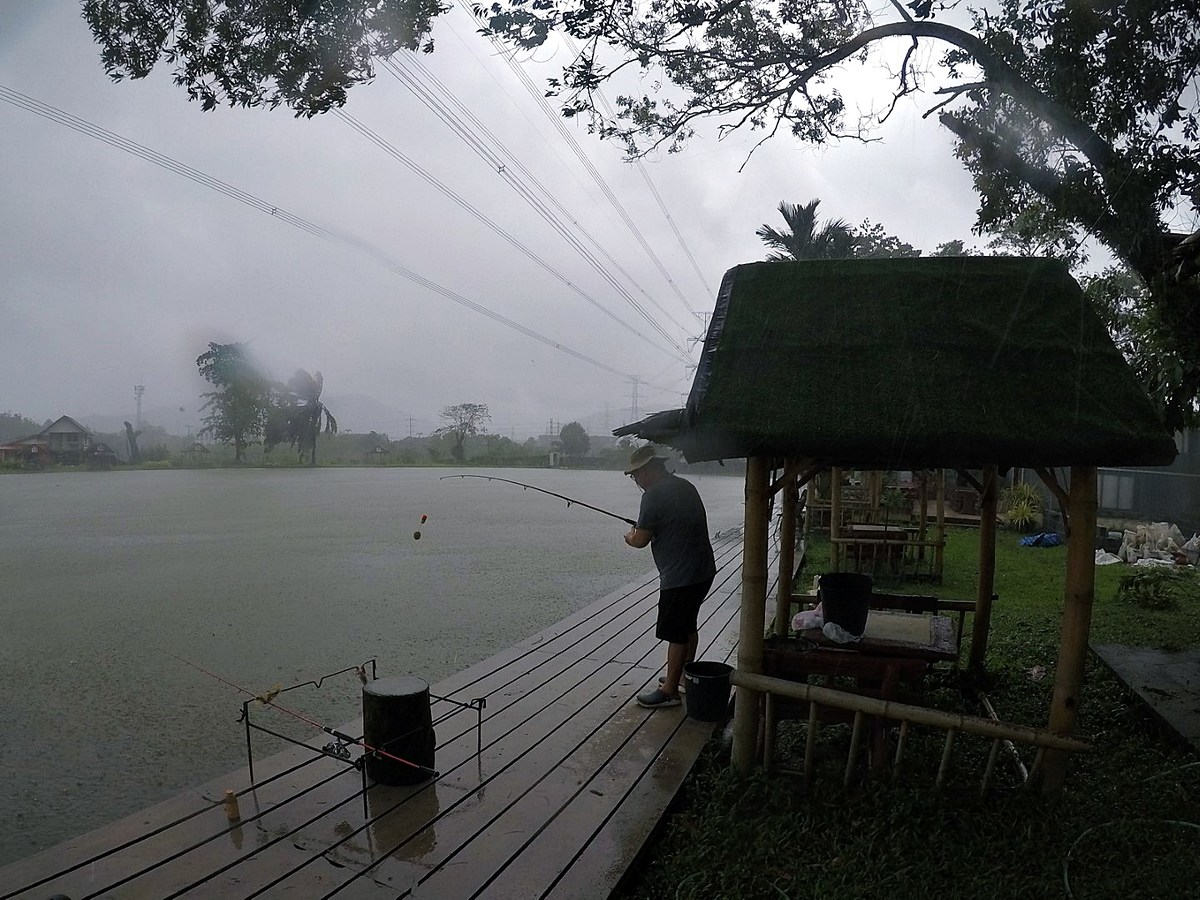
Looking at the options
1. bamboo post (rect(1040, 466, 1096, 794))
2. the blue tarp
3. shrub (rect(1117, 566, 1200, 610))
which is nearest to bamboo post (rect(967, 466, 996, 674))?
bamboo post (rect(1040, 466, 1096, 794))

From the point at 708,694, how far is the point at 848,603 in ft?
3.04

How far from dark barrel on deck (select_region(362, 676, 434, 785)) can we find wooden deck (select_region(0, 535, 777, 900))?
0.24ft

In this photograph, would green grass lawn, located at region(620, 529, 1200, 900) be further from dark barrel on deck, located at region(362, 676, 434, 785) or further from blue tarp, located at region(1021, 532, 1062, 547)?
blue tarp, located at region(1021, 532, 1062, 547)

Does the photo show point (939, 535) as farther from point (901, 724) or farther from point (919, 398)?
point (919, 398)

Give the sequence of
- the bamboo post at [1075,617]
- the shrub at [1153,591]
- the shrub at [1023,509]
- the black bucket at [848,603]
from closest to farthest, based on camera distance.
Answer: the bamboo post at [1075,617] < the black bucket at [848,603] < the shrub at [1153,591] < the shrub at [1023,509]

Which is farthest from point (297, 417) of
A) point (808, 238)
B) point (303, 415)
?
point (808, 238)

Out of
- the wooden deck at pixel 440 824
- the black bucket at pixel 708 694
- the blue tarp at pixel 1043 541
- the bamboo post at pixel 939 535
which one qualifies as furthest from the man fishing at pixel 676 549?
the blue tarp at pixel 1043 541

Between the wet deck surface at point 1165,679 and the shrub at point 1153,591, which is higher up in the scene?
the shrub at point 1153,591

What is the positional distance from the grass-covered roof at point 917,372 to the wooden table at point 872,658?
88cm

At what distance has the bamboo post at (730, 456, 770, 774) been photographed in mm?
3629

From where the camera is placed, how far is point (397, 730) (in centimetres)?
348

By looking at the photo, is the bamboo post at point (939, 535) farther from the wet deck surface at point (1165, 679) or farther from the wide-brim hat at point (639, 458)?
the wide-brim hat at point (639, 458)

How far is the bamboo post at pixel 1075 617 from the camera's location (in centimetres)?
→ 335

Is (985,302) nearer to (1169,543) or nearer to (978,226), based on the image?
(978,226)
